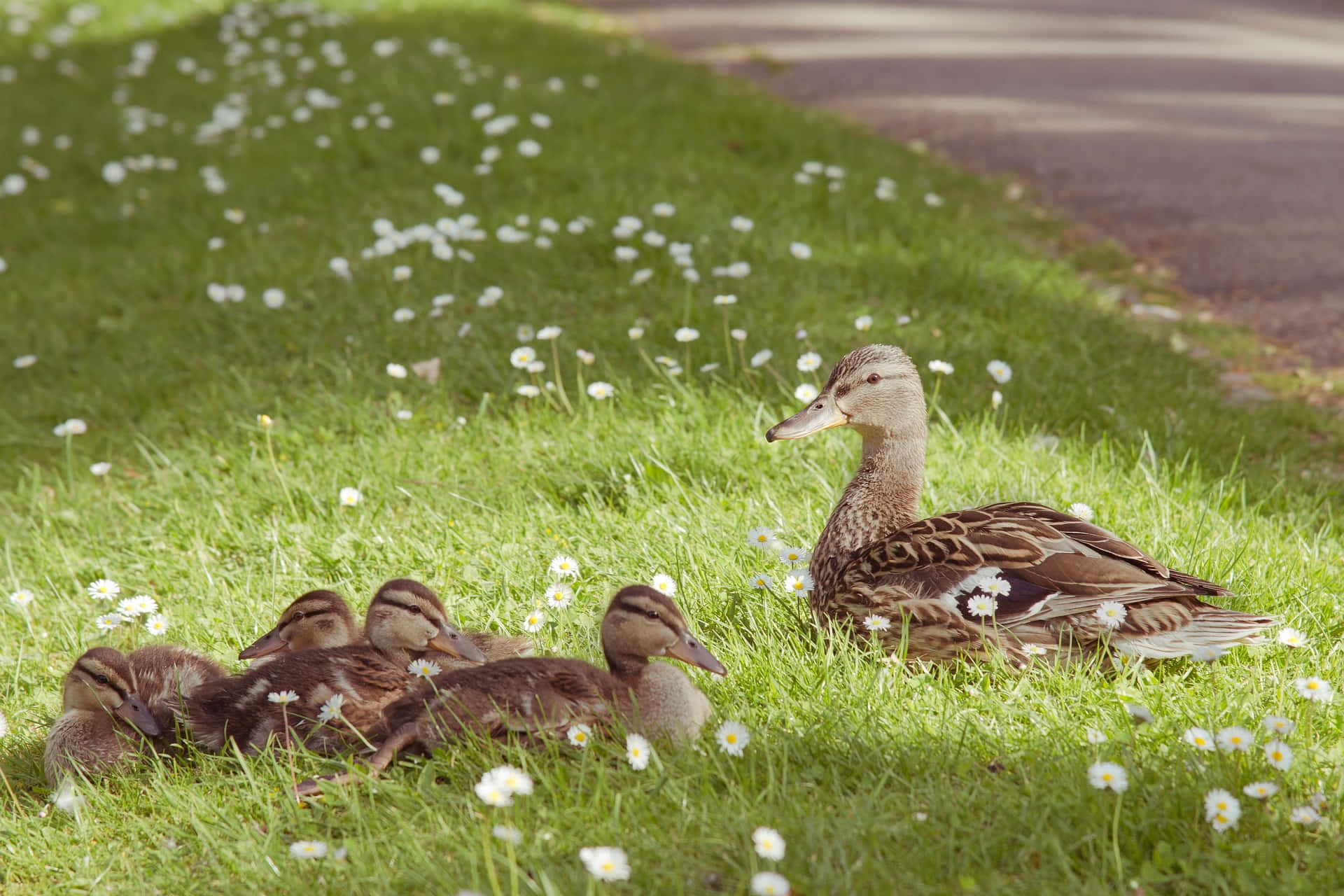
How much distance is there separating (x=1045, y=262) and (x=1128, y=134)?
3382mm

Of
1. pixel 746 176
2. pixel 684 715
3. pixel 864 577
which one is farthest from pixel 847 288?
pixel 684 715

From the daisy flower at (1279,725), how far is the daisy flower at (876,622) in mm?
1030

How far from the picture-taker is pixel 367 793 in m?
3.18

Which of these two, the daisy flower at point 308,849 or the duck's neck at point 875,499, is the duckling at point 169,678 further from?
the duck's neck at point 875,499

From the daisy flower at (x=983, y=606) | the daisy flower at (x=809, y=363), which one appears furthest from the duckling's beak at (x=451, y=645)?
the daisy flower at (x=809, y=363)

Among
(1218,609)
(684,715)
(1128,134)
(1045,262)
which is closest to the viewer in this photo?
(684,715)

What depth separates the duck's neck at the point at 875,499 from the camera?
388 cm

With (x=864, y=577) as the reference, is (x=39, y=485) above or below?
below

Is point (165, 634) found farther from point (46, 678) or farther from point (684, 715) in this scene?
point (684, 715)

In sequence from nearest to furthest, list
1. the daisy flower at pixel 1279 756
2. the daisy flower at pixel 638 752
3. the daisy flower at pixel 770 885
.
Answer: the daisy flower at pixel 770 885 < the daisy flower at pixel 1279 756 < the daisy flower at pixel 638 752

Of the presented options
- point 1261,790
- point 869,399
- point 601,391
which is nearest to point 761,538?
point 869,399

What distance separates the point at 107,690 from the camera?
3.52 metres

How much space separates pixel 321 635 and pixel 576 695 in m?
1.02

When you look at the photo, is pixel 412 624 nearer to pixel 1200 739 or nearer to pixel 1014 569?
pixel 1014 569
